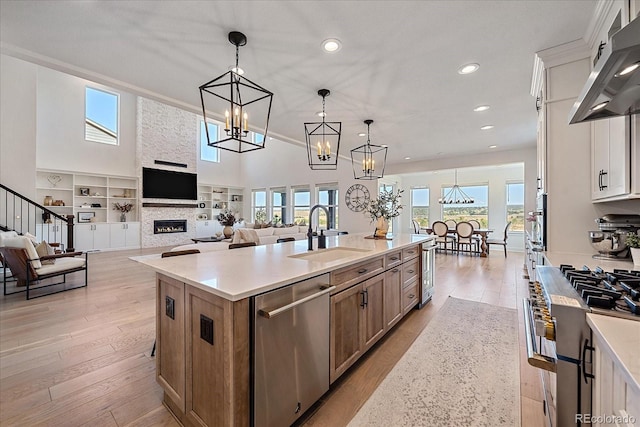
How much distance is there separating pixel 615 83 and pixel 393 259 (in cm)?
191

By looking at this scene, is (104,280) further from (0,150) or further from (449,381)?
(449,381)

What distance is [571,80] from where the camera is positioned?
93.6 inches

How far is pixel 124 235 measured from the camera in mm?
8352

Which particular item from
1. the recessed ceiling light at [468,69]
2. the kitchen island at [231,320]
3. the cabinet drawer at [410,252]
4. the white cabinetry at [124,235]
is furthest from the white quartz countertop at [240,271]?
the white cabinetry at [124,235]

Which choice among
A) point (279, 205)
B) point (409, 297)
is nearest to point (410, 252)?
point (409, 297)

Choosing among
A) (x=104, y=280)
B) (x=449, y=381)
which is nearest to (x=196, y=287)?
(x=449, y=381)

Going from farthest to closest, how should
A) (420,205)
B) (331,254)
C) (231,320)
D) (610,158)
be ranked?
(420,205), (331,254), (610,158), (231,320)

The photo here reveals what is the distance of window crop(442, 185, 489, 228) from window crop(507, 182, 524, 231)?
2.09 feet

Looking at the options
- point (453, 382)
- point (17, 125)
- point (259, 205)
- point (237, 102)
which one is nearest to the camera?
point (453, 382)

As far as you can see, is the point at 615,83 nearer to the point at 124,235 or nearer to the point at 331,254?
the point at 331,254

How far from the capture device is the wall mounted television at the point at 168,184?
8.85m

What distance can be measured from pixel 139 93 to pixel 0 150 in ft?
15.5

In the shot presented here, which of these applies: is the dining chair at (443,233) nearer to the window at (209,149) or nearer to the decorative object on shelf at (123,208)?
the window at (209,149)

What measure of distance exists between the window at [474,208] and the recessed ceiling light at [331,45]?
872cm
